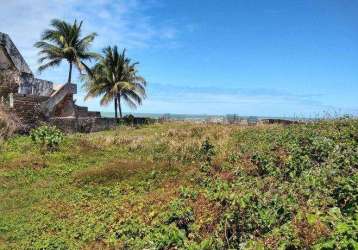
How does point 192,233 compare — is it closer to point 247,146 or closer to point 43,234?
point 43,234

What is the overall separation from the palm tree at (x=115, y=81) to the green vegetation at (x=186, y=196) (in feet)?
83.7

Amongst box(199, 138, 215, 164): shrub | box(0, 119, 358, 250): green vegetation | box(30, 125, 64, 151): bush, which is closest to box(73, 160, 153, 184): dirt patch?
box(0, 119, 358, 250): green vegetation

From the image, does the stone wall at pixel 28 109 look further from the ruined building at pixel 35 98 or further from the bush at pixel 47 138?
the bush at pixel 47 138

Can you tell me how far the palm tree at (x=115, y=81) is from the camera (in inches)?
1805

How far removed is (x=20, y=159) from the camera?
17.6 m

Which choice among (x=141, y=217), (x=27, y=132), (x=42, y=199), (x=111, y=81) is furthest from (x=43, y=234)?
(x=111, y=81)

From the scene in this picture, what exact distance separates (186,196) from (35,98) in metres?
20.2

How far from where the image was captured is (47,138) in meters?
20.4

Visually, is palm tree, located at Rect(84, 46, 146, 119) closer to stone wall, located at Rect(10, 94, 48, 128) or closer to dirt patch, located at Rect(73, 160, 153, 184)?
stone wall, located at Rect(10, 94, 48, 128)

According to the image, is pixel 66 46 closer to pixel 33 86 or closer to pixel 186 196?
pixel 33 86

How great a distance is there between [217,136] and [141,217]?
15.3 metres

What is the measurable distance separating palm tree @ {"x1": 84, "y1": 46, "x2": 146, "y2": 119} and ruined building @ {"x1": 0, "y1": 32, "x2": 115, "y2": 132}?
28.5 ft

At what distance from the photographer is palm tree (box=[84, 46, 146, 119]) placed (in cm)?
4584

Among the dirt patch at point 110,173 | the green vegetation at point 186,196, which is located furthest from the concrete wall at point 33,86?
the dirt patch at point 110,173
